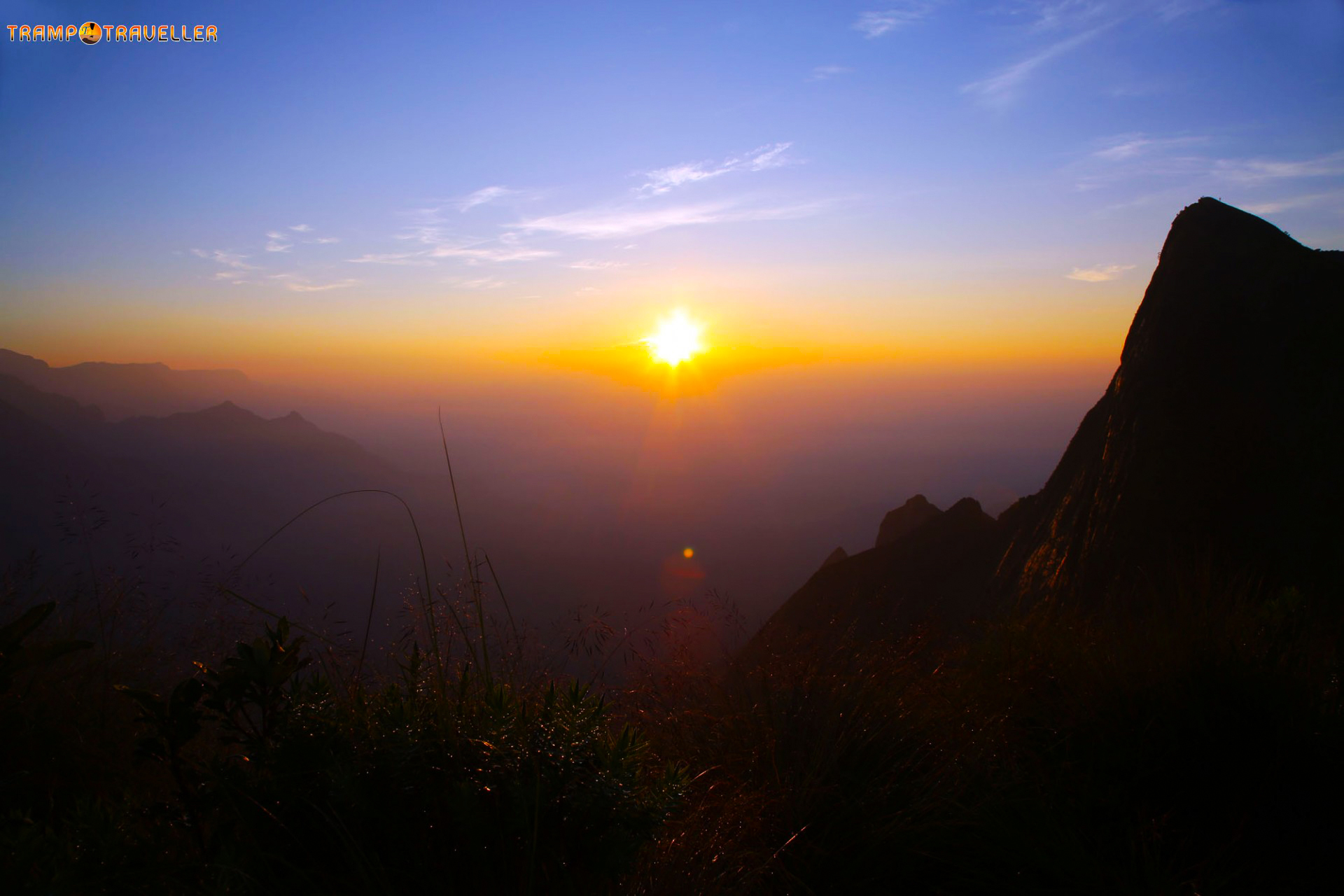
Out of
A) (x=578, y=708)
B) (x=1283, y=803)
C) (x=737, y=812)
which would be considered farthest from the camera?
(x=1283, y=803)

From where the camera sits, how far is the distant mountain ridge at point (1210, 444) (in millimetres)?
4676

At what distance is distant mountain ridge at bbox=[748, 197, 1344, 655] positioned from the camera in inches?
184

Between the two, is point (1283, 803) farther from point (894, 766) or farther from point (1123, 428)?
point (1123, 428)

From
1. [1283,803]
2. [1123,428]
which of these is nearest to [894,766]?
[1283,803]

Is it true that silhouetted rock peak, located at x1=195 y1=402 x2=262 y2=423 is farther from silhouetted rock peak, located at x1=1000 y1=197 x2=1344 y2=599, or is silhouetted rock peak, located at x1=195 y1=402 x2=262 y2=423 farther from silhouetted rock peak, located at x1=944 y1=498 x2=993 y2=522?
silhouetted rock peak, located at x1=1000 y1=197 x2=1344 y2=599

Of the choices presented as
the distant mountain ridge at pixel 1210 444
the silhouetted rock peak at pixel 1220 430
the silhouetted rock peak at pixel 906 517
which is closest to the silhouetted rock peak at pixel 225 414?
the silhouetted rock peak at pixel 906 517

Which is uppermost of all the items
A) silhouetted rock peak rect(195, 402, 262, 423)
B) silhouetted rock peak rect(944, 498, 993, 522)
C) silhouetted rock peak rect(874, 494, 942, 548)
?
silhouetted rock peak rect(195, 402, 262, 423)

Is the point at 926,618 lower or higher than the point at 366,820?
lower

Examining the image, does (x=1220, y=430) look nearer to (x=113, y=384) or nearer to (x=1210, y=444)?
(x=1210, y=444)

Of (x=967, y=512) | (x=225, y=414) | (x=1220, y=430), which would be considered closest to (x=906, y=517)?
(x=967, y=512)

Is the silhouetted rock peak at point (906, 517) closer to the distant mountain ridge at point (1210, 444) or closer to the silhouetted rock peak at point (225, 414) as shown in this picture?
the distant mountain ridge at point (1210, 444)

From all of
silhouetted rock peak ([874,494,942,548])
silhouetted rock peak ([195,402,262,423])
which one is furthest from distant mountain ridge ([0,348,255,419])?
silhouetted rock peak ([874,494,942,548])

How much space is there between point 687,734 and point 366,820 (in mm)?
1352

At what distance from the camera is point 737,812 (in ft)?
6.38
